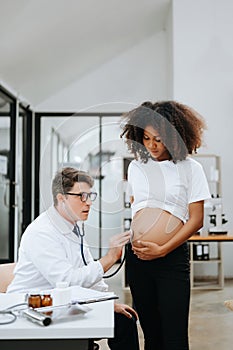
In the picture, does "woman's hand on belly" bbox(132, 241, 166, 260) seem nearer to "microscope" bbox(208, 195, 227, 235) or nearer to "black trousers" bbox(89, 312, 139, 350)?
"black trousers" bbox(89, 312, 139, 350)

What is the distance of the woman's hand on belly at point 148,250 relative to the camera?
196 centimetres

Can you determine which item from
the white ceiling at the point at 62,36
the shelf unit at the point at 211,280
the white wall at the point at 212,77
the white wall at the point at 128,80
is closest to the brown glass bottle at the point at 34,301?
the white ceiling at the point at 62,36

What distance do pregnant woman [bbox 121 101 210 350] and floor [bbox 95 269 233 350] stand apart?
134cm

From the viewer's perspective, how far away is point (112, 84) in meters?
7.21

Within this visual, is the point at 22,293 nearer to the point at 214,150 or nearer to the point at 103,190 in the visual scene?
the point at 103,190

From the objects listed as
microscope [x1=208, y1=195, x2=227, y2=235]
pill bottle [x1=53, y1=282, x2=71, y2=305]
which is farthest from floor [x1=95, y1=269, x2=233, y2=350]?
pill bottle [x1=53, y1=282, x2=71, y2=305]

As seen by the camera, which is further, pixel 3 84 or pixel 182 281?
pixel 3 84

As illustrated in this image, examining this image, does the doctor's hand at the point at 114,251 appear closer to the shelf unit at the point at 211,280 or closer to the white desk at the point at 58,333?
the white desk at the point at 58,333

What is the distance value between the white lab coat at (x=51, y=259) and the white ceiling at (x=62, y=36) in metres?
2.71

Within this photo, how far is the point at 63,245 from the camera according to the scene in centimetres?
189

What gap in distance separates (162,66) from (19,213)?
289 cm

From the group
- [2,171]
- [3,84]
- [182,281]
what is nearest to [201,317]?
[182,281]

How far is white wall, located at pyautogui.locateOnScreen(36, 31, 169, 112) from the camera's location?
23.5ft

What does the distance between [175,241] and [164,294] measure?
8.4 inches
